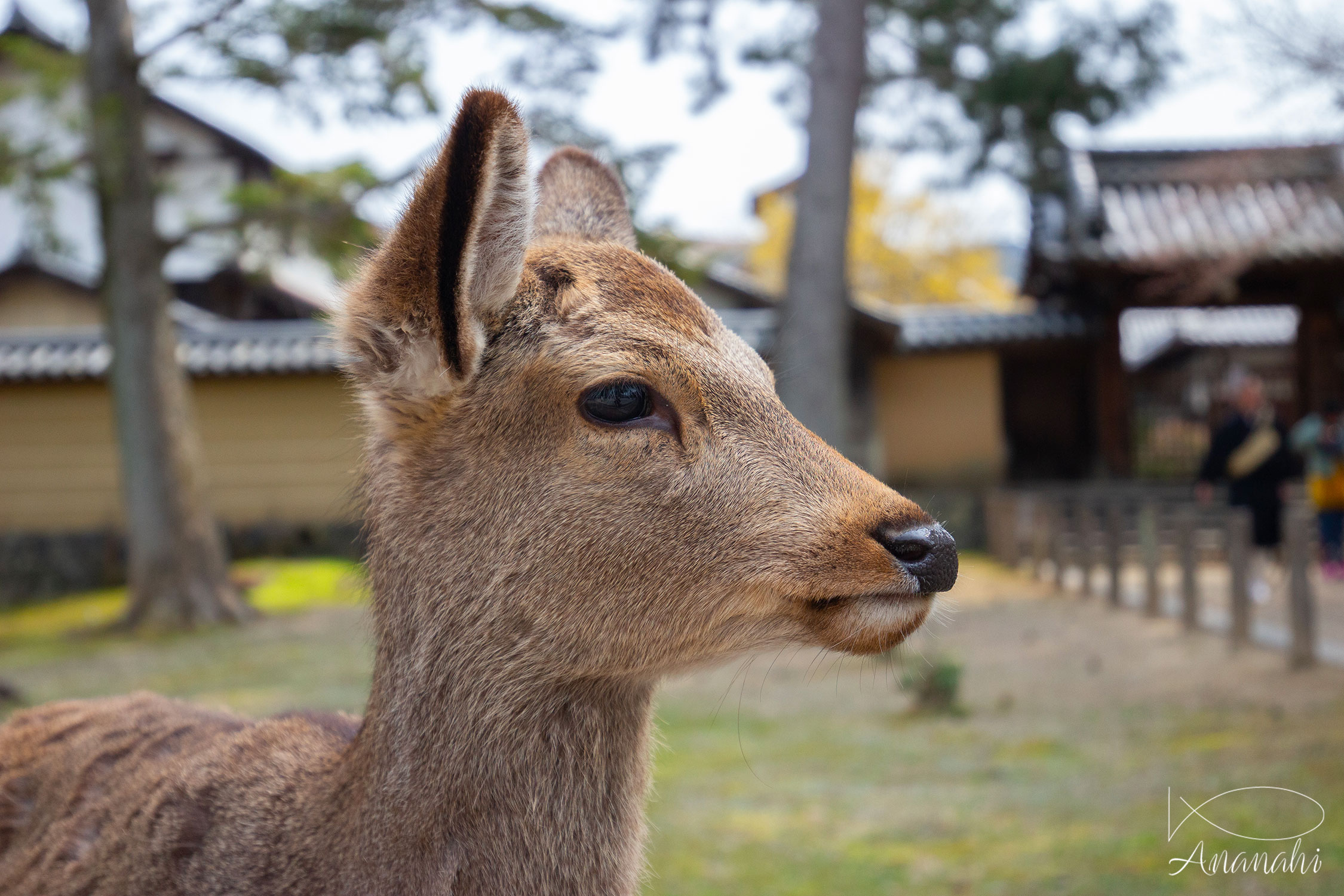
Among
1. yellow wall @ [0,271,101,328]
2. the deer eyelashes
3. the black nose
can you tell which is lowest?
the black nose

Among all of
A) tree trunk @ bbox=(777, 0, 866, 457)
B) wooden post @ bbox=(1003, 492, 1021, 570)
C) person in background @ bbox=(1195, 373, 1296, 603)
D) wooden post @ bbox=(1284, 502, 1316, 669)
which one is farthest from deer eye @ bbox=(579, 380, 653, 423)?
wooden post @ bbox=(1003, 492, 1021, 570)

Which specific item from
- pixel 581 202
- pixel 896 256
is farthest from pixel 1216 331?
pixel 581 202

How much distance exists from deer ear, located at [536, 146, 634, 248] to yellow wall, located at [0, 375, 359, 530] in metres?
14.7

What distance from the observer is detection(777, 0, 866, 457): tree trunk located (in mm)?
8086

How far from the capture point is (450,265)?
A: 6.34ft

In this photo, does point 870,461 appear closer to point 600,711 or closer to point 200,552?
point 200,552

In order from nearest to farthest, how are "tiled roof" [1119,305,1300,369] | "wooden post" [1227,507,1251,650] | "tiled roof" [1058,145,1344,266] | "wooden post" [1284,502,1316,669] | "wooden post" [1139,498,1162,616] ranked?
"wooden post" [1284,502,1316,669]
"wooden post" [1227,507,1251,650]
"wooden post" [1139,498,1162,616]
"tiled roof" [1058,145,1344,266]
"tiled roof" [1119,305,1300,369]

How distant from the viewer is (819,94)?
8211 millimetres

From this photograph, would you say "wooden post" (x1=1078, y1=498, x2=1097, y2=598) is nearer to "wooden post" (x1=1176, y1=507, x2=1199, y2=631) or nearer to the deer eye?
"wooden post" (x1=1176, y1=507, x2=1199, y2=631)

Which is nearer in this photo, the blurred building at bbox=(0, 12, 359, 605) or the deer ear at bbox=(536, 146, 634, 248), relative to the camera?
the deer ear at bbox=(536, 146, 634, 248)

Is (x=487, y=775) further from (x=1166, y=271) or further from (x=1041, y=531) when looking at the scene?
(x=1166, y=271)

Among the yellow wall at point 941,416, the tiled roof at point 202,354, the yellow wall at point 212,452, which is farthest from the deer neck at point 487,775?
the yellow wall at point 941,416

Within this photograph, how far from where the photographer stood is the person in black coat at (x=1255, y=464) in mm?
11406

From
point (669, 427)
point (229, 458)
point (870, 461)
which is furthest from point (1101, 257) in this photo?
point (669, 427)
